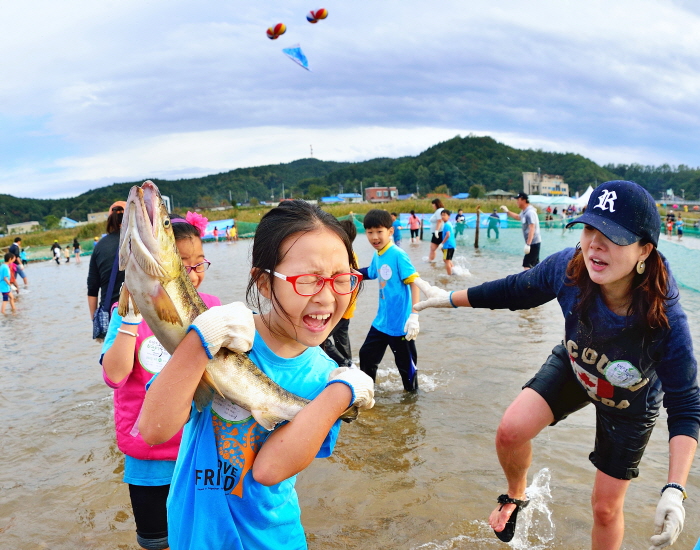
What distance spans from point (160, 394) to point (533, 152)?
531 ft

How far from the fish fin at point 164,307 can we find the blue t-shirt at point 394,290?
4.18 metres

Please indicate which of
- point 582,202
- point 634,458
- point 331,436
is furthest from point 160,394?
point 582,202

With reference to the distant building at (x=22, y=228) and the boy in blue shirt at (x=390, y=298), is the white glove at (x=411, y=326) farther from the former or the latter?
the distant building at (x=22, y=228)

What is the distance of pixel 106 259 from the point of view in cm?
462

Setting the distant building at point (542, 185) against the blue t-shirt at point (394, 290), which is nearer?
the blue t-shirt at point (394, 290)

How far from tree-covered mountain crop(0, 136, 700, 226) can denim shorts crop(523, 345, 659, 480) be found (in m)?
109

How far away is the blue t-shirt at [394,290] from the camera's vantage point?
5574 millimetres

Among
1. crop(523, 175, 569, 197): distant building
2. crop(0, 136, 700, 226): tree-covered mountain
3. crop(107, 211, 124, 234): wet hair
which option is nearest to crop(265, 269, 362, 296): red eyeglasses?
crop(107, 211, 124, 234): wet hair

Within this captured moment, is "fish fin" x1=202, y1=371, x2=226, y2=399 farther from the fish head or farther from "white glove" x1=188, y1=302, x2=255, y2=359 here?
the fish head

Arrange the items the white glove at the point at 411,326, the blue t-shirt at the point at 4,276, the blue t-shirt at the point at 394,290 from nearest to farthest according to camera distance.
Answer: the white glove at the point at 411,326
the blue t-shirt at the point at 394,290
the blue t-shirt at the point at 4,276

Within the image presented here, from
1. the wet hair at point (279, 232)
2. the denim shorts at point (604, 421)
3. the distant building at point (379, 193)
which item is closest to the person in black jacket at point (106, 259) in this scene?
the wet hair at point (279, 232)

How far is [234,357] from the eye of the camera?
1545mm

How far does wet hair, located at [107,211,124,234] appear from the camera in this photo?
4.02 m

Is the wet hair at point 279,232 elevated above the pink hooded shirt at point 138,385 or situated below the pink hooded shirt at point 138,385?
above
